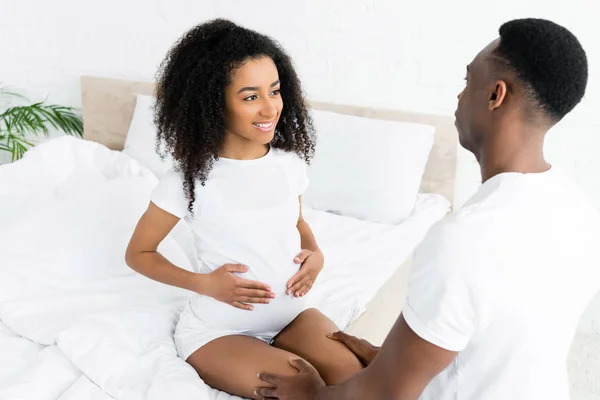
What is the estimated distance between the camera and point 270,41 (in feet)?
4.67

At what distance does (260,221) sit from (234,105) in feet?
0.82

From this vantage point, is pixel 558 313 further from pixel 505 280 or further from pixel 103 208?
pixel 103 208

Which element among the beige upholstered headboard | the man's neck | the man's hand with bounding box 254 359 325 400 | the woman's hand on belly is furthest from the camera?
the beige upholstered headboard

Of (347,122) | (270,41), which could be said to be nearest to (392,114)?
(347,122)

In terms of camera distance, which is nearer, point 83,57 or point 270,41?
point 270,41

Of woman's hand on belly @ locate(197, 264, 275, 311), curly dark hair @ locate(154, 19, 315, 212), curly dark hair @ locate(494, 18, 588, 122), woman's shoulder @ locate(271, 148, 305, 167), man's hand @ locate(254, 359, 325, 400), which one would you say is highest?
curly dark hair @ locate(494, 18, 588, 122)

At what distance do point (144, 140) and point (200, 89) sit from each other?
1.32 m

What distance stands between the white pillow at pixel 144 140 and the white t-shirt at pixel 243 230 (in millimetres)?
1214

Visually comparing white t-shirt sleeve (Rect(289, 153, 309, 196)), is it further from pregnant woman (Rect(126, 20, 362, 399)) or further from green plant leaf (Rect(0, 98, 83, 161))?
green plant leaf (Rect(0, 98, 83, 161))

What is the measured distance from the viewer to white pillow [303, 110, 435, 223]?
2248mm

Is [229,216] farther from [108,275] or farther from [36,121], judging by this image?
[36,121]

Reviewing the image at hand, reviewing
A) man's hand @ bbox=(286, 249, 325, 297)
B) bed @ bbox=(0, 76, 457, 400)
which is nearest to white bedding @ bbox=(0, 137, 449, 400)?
bed @ bbox=(0, 76, 457, 400)

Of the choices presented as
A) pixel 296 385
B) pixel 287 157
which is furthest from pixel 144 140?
pixel 296 385

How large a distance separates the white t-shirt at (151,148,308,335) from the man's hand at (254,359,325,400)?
16 cm
